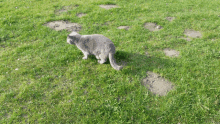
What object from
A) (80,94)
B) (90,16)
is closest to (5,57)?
(80,94)

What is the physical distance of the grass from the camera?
12.1 ft

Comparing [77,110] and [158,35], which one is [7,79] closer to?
[77,110]

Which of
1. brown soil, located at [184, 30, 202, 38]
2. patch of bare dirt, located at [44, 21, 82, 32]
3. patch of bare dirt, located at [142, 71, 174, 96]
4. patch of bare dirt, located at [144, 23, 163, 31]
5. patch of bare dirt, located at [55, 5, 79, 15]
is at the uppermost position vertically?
patch of bare dirt, located at [55, 5, 79, 15]

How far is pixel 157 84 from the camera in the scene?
14.5ft

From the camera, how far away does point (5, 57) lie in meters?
5.39

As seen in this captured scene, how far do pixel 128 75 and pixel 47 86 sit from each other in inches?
97.4

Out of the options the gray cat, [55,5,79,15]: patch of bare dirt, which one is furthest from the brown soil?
[55,5,79,15]: patch of bare dirt

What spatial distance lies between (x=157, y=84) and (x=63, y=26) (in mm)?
5265

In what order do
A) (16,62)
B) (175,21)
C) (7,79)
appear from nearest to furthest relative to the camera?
(7,79) → (16,62) → (175,21)

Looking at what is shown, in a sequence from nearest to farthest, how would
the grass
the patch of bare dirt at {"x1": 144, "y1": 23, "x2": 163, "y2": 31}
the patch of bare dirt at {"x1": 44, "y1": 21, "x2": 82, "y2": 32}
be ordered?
the grass
the patch of bare dirt at {"x1": 144, "y1": 23, "x2": 163, "y2": 31}
the patch of bare dirt at {"x1": 44, "y1": 21, "x2": 82, "y2": 32}

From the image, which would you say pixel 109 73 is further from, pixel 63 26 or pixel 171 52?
pixel 63 26

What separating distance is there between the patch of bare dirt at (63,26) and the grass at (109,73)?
30 centimetres

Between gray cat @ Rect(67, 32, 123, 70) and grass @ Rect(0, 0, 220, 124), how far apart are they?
0.38m

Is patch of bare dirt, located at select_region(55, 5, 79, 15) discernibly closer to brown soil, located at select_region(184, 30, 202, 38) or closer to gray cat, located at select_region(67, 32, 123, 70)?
gray cat, located at select_region(67, 32, 123, 70)
